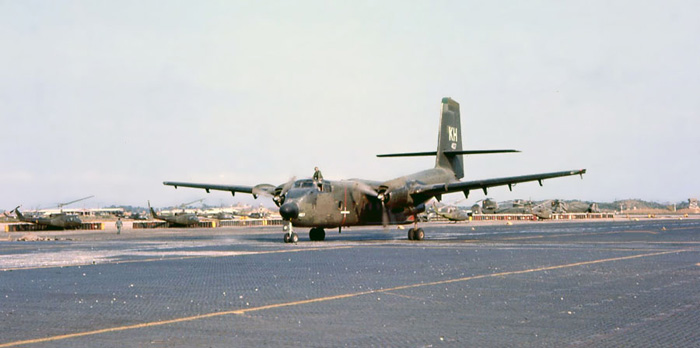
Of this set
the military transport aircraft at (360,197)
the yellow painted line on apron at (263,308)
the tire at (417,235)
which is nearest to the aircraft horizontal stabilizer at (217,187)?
the military transport aircraft at (360,197)

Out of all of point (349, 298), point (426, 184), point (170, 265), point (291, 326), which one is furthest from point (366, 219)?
point (291, 326)

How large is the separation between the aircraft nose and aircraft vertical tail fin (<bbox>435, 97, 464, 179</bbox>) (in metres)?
15.8

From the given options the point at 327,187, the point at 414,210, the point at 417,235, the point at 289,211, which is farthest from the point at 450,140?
the point at 289,211

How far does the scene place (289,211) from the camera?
3772cm

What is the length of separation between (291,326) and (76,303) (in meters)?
5.34

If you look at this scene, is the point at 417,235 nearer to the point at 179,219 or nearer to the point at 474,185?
the point at 474,185

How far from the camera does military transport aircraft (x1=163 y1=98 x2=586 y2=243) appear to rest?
3906cm

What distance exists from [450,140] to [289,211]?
59.1 ft

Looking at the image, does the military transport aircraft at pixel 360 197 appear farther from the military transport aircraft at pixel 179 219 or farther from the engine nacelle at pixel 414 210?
the military transport aircraft at pixel 179 219

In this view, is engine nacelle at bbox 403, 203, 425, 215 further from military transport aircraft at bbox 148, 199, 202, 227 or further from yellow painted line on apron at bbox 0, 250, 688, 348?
military transport aircraft at bbox 148, 199, 202, 227

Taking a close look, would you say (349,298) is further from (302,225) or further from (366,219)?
A: (366,219)

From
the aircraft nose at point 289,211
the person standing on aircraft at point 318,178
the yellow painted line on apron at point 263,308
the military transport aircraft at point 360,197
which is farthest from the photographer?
the person standing on aircraft at point 318,178

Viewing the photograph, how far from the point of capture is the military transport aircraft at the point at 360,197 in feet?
128

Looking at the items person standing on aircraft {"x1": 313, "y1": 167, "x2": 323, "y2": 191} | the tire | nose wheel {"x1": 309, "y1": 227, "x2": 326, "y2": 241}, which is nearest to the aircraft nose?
person standing on aircraft {"x1": 313, "y1": 167, "x2": 323, "y2": 191}
